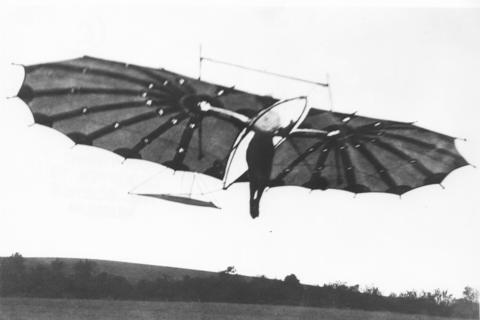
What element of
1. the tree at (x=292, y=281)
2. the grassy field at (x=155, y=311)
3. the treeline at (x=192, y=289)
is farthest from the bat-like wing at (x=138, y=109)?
the treeline at (x=192, y=289)

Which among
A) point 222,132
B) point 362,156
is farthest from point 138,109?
point 362,156

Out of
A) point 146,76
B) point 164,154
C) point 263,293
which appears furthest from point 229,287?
point 146,76

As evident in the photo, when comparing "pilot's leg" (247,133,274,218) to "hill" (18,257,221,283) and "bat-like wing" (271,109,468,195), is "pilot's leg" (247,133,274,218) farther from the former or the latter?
"hill" (18,257,221,283)

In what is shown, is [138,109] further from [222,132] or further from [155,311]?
[155,311]

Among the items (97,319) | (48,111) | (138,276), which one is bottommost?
(97,319)

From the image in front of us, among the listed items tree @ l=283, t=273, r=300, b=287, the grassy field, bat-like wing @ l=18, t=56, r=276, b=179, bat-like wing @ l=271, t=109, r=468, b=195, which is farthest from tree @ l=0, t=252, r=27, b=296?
bat-like wing @ l=271, t=109, r=468, b=195

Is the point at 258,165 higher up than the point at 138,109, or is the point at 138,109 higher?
the point at 138,109

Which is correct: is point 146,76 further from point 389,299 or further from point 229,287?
point 389,299
